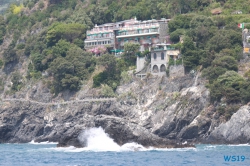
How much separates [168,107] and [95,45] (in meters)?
23.5

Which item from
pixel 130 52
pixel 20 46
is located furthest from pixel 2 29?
pixel 130 52

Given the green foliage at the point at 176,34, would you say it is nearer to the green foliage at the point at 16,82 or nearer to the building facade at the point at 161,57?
the building facade at the point at 161,57

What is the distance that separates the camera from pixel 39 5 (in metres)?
136

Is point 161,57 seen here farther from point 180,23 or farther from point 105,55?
point 105,55

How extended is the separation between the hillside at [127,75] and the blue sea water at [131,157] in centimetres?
279

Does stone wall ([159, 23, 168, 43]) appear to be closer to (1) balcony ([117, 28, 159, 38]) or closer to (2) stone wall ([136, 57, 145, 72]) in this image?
(1) balcony ([117, 28, 159, 38])

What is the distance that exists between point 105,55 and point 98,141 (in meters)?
27.6

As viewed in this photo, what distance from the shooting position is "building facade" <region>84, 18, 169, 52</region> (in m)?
105

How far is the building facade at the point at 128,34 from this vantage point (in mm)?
105438

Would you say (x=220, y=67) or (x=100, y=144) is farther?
(x=220, y=67)

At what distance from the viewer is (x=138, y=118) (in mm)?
93875

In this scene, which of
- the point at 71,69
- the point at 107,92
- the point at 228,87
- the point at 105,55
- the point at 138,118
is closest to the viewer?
the point at 228,87

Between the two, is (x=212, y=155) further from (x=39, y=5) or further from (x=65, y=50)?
(x=39, y=5)

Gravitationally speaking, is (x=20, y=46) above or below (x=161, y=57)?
above
